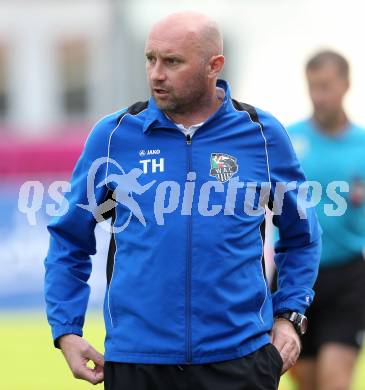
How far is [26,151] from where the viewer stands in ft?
57.1

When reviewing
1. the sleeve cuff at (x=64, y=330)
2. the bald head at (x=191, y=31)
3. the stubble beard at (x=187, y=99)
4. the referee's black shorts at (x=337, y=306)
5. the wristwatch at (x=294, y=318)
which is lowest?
the referee's black shorts at (x=337, y=306)

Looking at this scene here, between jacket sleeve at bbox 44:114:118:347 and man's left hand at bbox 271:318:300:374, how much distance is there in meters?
0.76

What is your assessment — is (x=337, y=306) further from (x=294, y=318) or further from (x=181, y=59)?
(x=181, y=59)

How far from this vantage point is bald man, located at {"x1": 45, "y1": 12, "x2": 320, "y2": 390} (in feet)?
15.9

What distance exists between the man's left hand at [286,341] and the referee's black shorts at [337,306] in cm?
256

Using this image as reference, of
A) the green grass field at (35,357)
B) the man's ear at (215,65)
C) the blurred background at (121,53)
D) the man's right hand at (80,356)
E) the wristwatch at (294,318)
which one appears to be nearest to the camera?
the man's right hand at (80,356)

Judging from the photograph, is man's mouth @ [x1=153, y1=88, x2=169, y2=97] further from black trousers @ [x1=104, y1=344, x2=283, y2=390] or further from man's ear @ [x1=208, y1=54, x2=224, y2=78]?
black trousers @ [x1=104, y1=344, x2=283, y2=390]

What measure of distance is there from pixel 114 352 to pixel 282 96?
2050 cm

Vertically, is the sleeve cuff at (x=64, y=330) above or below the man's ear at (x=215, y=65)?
below

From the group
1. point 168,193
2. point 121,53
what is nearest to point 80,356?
point 168,193

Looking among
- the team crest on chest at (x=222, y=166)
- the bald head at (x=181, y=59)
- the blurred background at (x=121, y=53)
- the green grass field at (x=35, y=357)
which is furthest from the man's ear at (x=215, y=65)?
the blurred background at (x=121, y=53)

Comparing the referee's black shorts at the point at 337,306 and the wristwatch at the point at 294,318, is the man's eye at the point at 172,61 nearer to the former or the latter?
the wristwatch at the point at 294,318

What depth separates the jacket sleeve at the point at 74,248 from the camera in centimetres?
502

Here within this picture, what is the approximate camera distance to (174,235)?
4.86 meters
